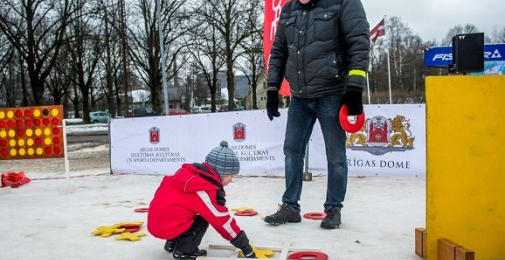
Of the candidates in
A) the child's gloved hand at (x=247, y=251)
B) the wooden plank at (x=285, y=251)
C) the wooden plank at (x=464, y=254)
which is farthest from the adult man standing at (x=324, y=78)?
the wooden plank at (x=464, y=254)

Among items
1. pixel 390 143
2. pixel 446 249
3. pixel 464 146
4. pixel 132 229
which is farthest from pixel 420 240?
pixel 390 143

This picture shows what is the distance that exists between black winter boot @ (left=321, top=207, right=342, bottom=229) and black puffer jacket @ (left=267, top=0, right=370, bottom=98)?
35.3 inches

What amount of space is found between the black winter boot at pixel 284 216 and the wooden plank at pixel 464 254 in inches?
59.2

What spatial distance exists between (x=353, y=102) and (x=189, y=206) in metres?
1.37

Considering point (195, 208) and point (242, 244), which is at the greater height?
point (195, 208)

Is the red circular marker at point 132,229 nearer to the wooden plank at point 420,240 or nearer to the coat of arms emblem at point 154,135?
the wooden plank at point 420,240

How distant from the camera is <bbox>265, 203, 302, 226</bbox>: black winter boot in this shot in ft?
11.7

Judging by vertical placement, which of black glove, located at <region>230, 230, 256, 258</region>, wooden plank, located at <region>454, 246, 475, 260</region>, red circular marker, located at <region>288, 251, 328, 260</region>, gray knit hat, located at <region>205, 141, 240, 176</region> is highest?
gray knit hat, located at <region>205, 141, 240, 176</region>

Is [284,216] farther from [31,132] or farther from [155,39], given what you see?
[155,39]

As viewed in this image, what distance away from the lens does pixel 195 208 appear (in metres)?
2.63

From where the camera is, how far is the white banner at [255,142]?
648cm

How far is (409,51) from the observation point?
61625 mm

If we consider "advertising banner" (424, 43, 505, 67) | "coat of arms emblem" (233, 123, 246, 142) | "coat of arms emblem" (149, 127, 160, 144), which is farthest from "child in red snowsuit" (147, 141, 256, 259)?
"advertising banner" (424, 43, 505, 67)

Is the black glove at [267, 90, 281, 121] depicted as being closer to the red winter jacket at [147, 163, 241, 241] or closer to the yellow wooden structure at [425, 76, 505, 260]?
the red winter jacket at [147, 163, 241, 241]
